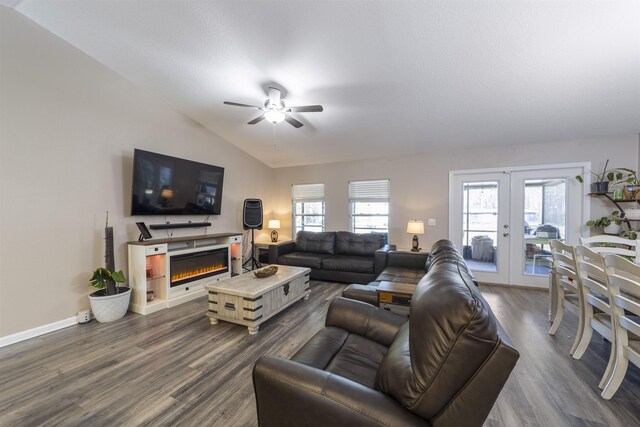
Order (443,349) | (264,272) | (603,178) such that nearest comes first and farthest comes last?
(443,349) → (264,272) → (603,178)

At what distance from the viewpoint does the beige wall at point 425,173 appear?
12.5ft

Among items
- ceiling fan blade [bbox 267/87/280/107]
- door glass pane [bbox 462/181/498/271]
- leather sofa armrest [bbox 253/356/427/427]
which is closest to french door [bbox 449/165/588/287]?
door glass pane [bbox 462/181/498/271]

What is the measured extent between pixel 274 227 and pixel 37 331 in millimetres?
3883

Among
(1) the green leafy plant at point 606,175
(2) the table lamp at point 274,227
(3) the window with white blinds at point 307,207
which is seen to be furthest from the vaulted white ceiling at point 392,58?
(2) the table lamp at point 274,227

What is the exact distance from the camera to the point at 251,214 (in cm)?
529

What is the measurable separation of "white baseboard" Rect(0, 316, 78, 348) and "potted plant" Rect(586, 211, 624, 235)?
23.5 ft

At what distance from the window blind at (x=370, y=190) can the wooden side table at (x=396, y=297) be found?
3.09m

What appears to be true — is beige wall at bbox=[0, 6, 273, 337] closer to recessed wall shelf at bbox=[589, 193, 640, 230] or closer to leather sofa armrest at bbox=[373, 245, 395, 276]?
leather sofa armrest at bbox=[373, 245, 395, 276]

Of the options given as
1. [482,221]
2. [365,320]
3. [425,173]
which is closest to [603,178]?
[482,221]

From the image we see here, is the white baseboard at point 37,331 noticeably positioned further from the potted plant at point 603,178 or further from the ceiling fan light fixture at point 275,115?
the potted plant at point 603,178

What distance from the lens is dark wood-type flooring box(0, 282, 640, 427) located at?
1.62 m

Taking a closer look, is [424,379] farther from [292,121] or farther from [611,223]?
[611,223]

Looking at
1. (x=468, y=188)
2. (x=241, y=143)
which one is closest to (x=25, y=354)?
(x=241, y=143)

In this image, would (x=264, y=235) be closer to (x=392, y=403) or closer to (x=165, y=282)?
(x=165, y=282)
